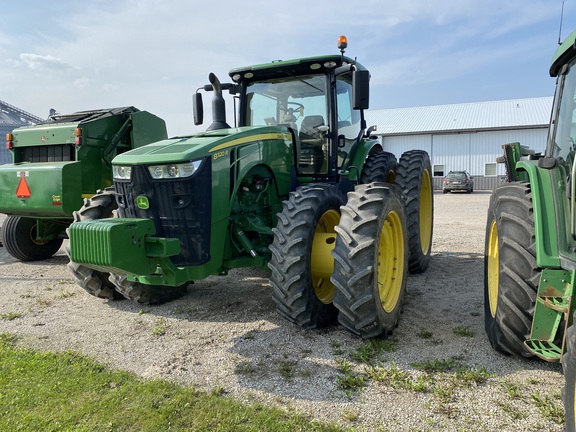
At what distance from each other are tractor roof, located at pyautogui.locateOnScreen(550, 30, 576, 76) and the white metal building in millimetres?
29950

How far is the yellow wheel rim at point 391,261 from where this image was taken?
3930 mm

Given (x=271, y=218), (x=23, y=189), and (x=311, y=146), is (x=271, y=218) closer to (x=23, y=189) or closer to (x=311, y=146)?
(x=311, y=146)

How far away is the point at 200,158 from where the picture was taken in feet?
11.9

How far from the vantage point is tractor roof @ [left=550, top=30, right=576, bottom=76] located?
9.39ft

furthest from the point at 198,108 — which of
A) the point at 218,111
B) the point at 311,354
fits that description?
the point at 311,354

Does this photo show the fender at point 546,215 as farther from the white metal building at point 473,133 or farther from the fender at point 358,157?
the white metal building at point 473,133

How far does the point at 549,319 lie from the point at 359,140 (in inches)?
152

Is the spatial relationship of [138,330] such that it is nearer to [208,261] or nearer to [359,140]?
[208,261]

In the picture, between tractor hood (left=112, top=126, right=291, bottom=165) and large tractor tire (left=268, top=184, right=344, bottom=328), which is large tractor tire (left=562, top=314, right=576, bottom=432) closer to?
large tractor tire (left=268, top=184, right=344, bottom=328)

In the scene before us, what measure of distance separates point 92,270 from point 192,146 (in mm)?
1808

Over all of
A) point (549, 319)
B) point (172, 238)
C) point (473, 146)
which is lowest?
point (549, 319)

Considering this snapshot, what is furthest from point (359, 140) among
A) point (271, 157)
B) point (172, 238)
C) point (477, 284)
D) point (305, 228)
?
point (172, 238)

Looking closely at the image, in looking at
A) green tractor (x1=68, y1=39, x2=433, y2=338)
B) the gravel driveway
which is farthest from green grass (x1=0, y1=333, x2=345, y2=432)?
green tractor (x1=68, y1=39, x2=433, y2=338)

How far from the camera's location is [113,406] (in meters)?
2.68
